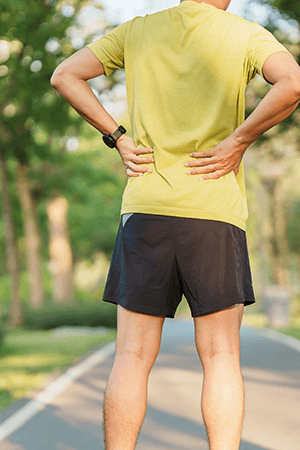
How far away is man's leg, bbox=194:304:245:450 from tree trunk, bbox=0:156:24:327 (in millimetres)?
14933

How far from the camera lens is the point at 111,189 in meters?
31.7

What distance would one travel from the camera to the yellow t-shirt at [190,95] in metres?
2.63

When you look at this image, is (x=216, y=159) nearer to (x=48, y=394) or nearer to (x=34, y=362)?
(x=48, y=394)

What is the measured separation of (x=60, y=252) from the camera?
2825cm

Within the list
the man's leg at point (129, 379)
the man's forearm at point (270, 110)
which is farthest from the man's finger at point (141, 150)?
the man's leg at point (129, 379)

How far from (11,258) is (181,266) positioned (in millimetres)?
15985

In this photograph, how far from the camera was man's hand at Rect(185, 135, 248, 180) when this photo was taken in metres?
2.65

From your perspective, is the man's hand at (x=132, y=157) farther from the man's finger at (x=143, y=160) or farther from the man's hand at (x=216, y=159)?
the man's hand at (x=216, y=159)

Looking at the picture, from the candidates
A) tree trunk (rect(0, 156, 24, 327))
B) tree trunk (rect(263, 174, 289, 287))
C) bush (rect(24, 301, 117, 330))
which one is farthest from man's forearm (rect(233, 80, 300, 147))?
tree trunk (rect(263, 174, 289, 287))

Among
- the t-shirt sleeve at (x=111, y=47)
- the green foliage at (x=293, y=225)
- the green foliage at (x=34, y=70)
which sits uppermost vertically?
the green foliage at (x=34, y=70)

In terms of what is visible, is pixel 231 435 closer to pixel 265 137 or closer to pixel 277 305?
pixel 265 137

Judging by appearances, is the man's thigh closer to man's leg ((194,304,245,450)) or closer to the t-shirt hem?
man's leg ((194,304,245,450))

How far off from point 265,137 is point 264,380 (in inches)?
259

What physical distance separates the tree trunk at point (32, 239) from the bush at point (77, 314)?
1100 mm
